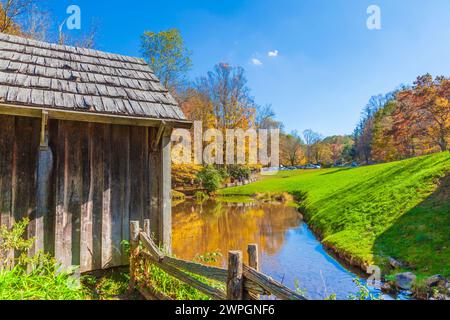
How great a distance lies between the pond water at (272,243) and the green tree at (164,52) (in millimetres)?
11664

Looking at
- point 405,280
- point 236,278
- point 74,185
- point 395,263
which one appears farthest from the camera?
point 395,263

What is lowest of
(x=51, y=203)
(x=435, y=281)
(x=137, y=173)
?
(x=435, y=281)

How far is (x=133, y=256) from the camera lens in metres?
4.44

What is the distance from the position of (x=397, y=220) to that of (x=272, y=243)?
4.27 metres

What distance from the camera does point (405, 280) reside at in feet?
20.8

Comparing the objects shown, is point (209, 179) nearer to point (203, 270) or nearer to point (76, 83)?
point (76, 83)

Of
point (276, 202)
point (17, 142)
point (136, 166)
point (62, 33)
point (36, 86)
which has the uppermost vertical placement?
point (62, 33)

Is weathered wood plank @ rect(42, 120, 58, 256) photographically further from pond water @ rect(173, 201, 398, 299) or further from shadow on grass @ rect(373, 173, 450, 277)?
shadow on grass @ rect(373, 173, 450, 277)

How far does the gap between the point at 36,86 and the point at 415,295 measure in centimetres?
773

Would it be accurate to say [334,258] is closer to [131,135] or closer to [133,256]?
[133,256]

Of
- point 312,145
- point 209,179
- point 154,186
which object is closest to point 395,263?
point 154,186

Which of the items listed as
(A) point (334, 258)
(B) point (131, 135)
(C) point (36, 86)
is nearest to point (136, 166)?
(B) point (131, 135)

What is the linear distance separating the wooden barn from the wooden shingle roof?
16 mm

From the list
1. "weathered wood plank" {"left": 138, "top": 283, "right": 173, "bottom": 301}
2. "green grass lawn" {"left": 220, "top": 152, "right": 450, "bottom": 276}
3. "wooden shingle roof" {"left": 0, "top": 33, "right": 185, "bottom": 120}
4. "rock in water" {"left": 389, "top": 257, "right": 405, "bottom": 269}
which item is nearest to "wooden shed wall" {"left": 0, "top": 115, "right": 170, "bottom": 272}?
"wooden shingle roof" {"left": 0, "top": 33, "right": 185, "bottom": 120}
